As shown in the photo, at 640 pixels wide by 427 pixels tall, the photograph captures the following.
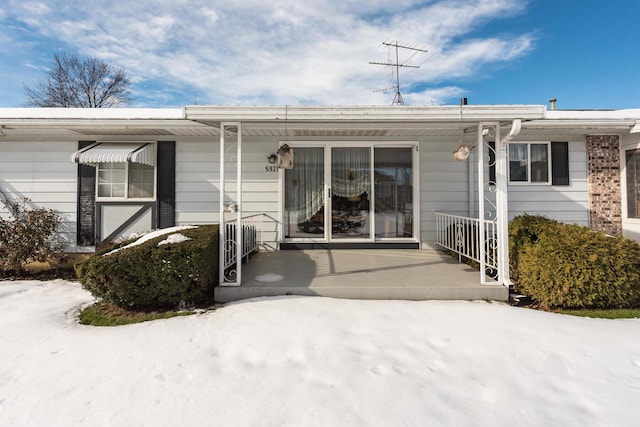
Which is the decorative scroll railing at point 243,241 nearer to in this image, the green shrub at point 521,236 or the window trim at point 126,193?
the window trim at point 126,193

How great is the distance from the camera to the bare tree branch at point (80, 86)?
65.0ft

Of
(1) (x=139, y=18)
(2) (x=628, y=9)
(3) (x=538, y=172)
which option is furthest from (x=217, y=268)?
(2) (x=628, y=9)

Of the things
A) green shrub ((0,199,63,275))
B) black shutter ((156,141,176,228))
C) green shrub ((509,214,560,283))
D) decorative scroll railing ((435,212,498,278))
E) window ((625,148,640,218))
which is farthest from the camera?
black shutter ((156,141,176,228))

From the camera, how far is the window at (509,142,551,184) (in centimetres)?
652

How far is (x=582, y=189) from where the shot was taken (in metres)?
6.51

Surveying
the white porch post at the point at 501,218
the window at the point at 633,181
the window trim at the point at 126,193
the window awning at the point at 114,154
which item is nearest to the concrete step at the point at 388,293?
the white porch post at the point at 501,218

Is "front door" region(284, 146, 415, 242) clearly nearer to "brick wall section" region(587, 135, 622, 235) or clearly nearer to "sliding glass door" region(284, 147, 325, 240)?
"sliding glass door" region(284, 147, 325, 240)

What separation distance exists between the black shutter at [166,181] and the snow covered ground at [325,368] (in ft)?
9.22

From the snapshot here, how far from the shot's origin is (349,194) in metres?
6.67

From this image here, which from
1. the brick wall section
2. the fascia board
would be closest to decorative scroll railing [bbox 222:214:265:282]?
the fascia board

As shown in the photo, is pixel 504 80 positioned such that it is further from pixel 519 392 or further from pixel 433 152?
pixel 519 392

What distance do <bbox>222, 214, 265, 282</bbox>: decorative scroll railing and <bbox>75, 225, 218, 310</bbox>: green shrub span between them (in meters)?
0.54

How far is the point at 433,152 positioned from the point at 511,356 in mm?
4644

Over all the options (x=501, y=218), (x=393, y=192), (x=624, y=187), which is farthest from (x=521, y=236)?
(x=624, y=187)
